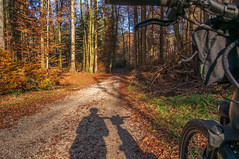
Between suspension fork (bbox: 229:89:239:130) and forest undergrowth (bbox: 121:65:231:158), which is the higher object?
suspension fork (bbox: 229:89:239:130)

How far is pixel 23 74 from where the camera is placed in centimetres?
866

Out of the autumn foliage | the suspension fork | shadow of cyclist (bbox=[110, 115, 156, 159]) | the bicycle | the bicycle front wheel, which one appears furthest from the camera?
the autumn foliage

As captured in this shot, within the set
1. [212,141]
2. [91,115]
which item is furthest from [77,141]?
[212,141]

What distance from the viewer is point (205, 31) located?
1284mm

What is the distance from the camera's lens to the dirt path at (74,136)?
3.35 meters

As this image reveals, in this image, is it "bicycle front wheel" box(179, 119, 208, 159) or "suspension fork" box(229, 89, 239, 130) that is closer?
"suspension fork" box(229, 89, 239, 130)

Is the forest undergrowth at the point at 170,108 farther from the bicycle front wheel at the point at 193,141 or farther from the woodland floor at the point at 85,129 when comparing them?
the bicycle front wheel at the point at 193,141

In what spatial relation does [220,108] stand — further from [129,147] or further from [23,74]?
[23,74]

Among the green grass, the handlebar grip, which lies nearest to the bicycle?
the handlebar grip

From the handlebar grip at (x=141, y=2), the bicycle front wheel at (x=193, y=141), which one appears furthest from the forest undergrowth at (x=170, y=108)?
the handlebar grip at (x=141, y=2)

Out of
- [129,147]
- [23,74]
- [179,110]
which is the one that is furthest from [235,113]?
[23,74]

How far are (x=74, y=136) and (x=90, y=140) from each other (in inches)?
22.4

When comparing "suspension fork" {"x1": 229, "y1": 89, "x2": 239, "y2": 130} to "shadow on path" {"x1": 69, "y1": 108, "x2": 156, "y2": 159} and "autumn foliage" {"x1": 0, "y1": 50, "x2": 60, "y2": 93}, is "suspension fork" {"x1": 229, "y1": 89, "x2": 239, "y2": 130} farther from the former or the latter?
"autumn foliage" {"x1": 0, "y1": 50, "x2": 60, "y2": 93}

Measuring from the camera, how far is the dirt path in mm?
3350
